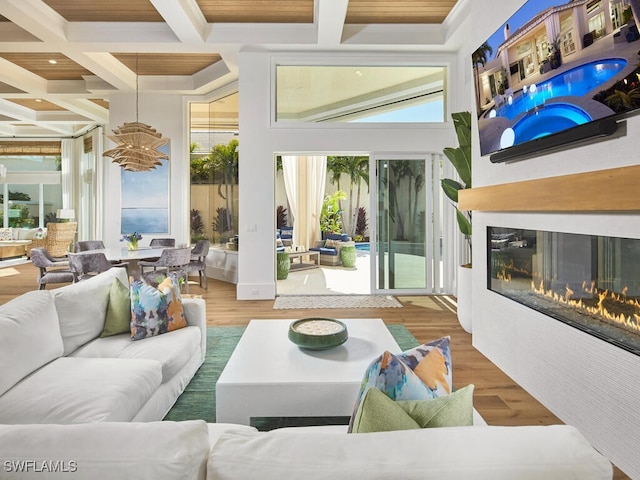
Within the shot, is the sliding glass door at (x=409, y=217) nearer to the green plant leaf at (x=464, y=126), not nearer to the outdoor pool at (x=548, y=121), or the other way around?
the green plant leaf at (x=464, y=126)

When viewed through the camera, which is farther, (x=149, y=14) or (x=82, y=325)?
(x=149, y=14)

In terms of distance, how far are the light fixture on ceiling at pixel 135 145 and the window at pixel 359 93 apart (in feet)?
6.21

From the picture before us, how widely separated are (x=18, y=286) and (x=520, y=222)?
315 inches

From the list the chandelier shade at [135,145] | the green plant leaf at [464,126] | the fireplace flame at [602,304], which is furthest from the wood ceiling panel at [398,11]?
the fireplace flame at [602,304]

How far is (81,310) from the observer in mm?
2572

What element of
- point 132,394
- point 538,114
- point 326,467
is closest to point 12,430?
point 326,467

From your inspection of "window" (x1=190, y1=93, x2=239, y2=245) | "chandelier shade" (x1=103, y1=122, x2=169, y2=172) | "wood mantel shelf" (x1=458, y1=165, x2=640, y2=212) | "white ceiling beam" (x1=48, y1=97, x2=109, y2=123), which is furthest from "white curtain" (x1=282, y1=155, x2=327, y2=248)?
"wood mantel shelf" (x1=458, y1=165, x2=640, y2=212)

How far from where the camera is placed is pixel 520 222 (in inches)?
115

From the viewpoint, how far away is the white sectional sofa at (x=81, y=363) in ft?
5.75

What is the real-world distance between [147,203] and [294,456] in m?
7.73

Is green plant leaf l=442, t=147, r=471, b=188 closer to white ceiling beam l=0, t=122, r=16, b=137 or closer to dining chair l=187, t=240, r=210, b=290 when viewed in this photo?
dining chair l=187, t=240, r=210, b=290

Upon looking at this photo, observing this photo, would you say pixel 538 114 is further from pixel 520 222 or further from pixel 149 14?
pixel 149 14

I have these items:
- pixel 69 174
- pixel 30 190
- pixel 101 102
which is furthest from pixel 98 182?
pixel 30 190

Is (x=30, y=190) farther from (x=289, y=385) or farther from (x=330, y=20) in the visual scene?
(x=289, y=385)
